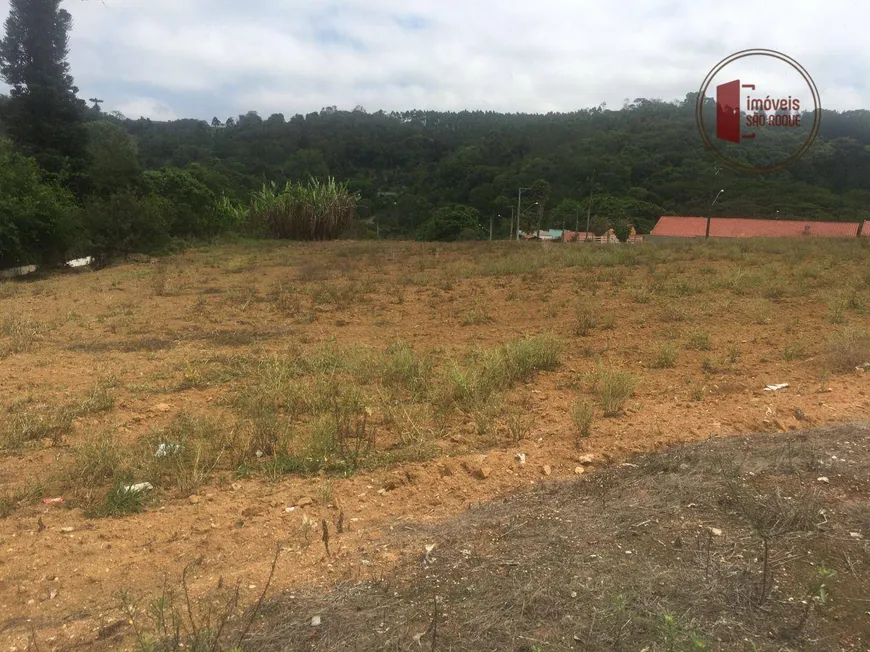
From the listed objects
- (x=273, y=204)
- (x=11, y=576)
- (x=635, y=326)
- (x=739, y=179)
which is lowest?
(x=11, y=576)

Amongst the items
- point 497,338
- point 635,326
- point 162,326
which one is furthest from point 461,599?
point 162,326

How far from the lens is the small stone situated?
3166mm

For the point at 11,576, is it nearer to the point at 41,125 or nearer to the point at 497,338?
the point at 497,338

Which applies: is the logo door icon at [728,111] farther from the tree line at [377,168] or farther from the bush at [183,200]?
the bush at [183,200]

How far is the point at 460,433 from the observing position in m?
3.91

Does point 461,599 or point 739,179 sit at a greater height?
point 739,179

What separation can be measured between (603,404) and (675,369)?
4.51ft

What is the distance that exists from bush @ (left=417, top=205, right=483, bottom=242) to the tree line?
0.49 ft

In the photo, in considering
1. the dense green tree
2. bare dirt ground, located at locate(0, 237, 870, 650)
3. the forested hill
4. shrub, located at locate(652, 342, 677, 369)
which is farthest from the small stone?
the dense green tree

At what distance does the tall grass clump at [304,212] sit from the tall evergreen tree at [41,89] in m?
7.10

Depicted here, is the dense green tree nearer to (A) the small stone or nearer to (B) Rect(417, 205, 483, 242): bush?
(B) Rect(417, 205, 483, 242): bush

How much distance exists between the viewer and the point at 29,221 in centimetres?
1473

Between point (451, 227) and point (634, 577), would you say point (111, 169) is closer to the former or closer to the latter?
point (451, 227)

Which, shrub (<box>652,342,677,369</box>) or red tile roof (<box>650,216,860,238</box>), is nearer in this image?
shrub (<box>652,342,677,369</box>)
